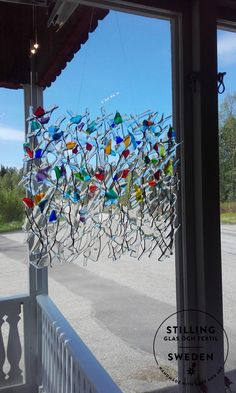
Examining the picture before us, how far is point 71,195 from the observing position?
1.35m

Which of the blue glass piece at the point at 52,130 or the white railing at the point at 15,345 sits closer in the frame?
the blue glass piece at the point at 52,130

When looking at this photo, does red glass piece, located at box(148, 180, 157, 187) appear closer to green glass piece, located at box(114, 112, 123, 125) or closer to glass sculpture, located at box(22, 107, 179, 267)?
glass sculpture, located at box(22, 107, 179, 267)

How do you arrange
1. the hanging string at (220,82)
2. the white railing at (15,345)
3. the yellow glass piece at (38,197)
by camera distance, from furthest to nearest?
the white railing at (15,345)
the hanging string at (220,82)
the yellow glass piece at (38,197)

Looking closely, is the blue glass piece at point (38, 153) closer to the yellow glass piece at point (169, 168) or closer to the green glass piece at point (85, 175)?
the green glass piece at point (85, 175)

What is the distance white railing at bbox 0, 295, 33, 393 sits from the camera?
5.95ft

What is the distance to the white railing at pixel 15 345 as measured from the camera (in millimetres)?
1813

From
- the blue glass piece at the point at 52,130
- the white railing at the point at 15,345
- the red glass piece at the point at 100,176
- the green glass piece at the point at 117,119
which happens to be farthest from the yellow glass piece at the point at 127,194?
the white railing at the point at 15,345

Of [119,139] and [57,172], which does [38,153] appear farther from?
[119,139]

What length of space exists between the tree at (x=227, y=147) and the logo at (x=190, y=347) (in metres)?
0.53

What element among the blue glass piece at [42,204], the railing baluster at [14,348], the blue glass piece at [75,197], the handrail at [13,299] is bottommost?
the railing baluster at [14,348]

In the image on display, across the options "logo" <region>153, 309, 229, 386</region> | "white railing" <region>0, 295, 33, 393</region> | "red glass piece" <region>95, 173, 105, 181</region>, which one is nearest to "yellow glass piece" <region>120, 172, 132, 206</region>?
"red glass piece" <region>95, 173, 105, 181</region>

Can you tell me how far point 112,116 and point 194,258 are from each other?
668mm

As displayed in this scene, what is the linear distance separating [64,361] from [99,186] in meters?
0.72

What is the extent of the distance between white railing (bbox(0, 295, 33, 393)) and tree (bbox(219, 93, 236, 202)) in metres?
1.12
